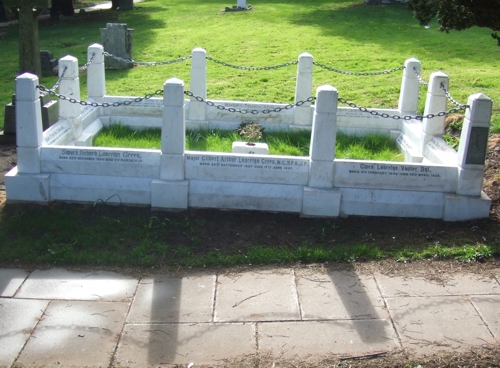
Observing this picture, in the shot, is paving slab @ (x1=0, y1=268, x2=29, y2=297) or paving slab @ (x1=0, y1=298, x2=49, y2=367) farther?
paving slab @ (x1=0, y1=268, x2=29, y2=297)

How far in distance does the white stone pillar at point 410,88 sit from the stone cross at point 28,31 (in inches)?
269

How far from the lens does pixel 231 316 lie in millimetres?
5547

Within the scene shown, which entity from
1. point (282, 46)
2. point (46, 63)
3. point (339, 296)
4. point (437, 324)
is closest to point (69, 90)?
point (339, 296)

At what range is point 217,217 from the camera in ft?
Result: 24.2

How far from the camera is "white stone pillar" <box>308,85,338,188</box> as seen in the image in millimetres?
7168

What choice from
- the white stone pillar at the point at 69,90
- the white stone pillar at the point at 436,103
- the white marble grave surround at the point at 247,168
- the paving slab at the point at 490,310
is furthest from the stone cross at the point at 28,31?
the paving slab at the point at 490,310

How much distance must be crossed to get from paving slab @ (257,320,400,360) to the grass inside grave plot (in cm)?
433

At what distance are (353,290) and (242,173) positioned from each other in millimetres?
2165

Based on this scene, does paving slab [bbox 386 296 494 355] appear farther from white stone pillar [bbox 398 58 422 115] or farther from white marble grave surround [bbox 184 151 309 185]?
white stone pillar [bbox 398 58 422 115]

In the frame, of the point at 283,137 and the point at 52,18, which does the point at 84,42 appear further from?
the point at 283,137

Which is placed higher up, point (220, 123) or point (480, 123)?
point (480, 123)

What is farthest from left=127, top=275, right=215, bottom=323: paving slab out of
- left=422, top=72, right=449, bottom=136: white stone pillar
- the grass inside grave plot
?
left=422, top=72, right=449, bottom=136: white stone pillar

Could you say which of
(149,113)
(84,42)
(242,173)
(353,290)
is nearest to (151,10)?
(84,42)

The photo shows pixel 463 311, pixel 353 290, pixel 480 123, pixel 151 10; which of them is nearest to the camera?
pixel 463 311
